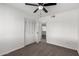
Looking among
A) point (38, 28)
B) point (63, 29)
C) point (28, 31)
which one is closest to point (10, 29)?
point (28, 31)

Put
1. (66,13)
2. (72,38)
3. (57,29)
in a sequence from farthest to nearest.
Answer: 1. (57,29)
2. (66,13)
3. (72,38)

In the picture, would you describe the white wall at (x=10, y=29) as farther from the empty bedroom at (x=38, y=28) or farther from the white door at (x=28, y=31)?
the white door at (x=28, y=31)

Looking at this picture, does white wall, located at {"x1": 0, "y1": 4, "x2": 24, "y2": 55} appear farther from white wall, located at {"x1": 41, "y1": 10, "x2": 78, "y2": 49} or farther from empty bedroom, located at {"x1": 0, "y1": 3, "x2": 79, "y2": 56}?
white wall, located at {"x1": 41, "y1": 10, "x2": 78, "y2": 49}

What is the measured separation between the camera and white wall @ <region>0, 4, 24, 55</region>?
281 cm

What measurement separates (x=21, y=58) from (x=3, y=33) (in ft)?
9.32

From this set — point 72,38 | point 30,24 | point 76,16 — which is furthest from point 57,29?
point 30,24

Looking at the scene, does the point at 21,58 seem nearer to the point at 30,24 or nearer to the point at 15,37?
the point at 15,37

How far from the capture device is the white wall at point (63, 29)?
12.4ft

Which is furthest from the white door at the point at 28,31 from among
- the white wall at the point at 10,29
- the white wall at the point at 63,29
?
the white wall at the point at 63,29

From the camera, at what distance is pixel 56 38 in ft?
15.9

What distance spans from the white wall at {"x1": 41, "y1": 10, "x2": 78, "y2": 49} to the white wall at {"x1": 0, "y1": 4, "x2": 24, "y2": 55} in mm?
2725

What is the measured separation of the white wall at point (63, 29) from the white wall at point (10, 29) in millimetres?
2725

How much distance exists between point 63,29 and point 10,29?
3.67m

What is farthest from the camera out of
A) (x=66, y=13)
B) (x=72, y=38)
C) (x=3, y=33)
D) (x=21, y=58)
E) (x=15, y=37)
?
(x=66, y=13)
